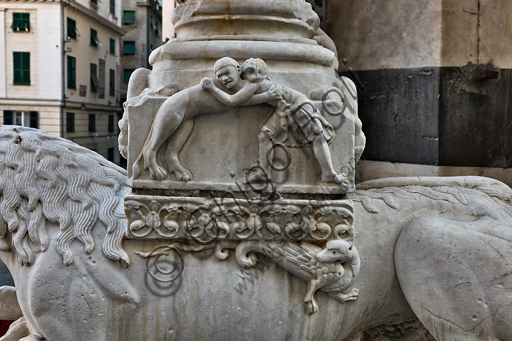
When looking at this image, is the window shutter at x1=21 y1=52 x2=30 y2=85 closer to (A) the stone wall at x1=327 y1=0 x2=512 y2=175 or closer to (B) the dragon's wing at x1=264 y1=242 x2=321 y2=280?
(A) the stone wall at x1=327 y1=0 x2=512 y2=175

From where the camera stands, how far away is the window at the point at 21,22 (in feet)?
65.2

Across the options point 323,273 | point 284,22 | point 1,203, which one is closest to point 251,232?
point 323,273

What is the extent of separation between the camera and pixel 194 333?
214 centimetres

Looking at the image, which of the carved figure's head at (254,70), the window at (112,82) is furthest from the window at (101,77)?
the carved figure's head at (254,70)

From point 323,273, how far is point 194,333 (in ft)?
2.08

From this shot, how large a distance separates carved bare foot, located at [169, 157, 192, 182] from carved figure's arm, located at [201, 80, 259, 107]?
1.09 ft

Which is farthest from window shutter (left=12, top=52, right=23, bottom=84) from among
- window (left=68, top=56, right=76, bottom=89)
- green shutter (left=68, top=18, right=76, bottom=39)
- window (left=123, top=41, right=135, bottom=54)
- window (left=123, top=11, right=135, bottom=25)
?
window (left=123, top=11, right=135, bottom=25)

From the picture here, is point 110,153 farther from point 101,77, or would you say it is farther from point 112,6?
point 112,6

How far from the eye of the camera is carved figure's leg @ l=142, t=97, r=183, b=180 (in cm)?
204

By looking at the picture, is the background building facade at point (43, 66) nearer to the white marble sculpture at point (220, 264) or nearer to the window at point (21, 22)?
the window at point (21, 22)

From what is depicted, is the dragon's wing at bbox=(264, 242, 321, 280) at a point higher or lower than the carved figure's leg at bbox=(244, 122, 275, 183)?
lower

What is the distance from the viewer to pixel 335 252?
83.6 inches

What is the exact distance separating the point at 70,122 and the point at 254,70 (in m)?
21.0

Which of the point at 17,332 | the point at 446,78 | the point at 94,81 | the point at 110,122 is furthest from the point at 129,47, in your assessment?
the point at 17,332
